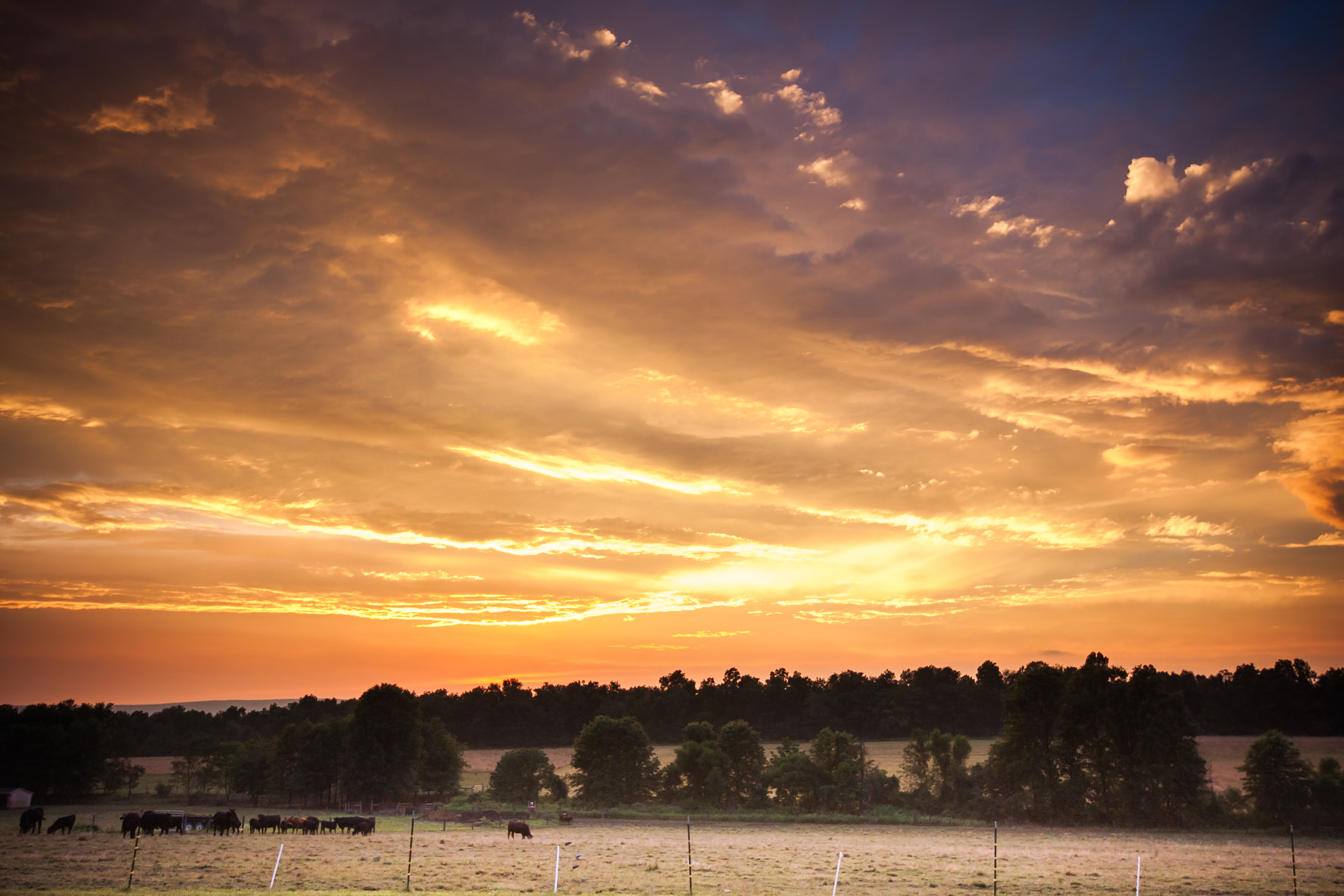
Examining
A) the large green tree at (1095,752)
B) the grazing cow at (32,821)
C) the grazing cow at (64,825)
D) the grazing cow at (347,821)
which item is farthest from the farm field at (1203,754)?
the grazing cow at (32,821)

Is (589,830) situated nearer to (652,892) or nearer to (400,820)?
(400,820)

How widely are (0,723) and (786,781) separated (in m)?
90.7

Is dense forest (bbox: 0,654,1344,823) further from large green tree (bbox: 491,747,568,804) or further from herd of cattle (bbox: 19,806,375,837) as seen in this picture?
herd of cattle (bbox: 19,806,375,837)

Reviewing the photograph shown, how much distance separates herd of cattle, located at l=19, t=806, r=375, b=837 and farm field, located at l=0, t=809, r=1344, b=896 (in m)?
2.22

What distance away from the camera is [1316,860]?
39.7m

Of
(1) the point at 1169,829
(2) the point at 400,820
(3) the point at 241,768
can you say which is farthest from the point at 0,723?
(1) the point at 1169,829

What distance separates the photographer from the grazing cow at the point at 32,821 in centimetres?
4700

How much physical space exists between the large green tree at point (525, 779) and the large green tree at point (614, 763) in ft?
7.01

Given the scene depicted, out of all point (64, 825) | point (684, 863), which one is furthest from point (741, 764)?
point (64, 825)

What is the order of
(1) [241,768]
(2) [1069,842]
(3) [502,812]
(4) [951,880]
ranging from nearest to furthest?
1. (4) [951,880]
2. (2) [1069,842]
3. (3) [502,812]
4. (1) [241,768]

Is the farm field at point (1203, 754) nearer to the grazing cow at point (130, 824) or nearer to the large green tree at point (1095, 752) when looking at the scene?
the large green tree at point (1095, 752)

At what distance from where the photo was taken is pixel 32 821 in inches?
1900

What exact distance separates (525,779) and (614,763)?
9555 mm

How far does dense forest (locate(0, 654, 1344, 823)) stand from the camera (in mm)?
64938
